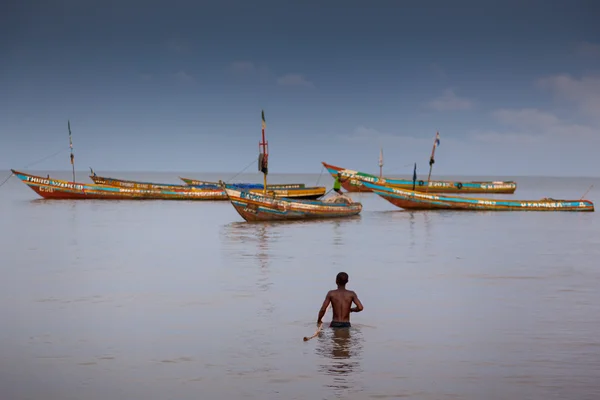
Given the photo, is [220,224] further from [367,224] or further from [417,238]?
[417,238]

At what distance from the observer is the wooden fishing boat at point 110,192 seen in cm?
6444

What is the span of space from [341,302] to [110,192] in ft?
179

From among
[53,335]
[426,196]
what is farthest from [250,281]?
[426,196]

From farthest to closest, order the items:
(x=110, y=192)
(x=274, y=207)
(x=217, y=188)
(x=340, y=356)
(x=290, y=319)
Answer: (x=217, y=188), (x=110, y=192), (x=274, y=207), (x=290, y=319), (x=340, y=356)

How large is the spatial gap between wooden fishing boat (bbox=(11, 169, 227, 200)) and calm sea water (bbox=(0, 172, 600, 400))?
95.5 feet

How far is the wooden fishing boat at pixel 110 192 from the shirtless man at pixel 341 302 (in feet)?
167

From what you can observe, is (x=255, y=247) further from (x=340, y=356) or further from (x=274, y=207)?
(x=340, y=356)

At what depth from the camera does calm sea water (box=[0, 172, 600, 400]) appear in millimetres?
11617

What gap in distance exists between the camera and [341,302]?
13852mm

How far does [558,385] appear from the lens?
1145 centimetres

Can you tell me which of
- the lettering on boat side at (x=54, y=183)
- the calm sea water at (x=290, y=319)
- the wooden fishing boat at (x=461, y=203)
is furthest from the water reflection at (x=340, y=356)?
the lettering on boat side at (x=54, y=183)

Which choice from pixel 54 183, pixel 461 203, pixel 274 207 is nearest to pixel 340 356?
pixel 274 207

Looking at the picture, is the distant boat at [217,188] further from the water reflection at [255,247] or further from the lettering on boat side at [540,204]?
the water reflection at [255,247]

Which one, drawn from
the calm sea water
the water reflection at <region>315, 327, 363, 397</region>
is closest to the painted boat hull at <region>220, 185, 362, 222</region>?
the calm sea water
